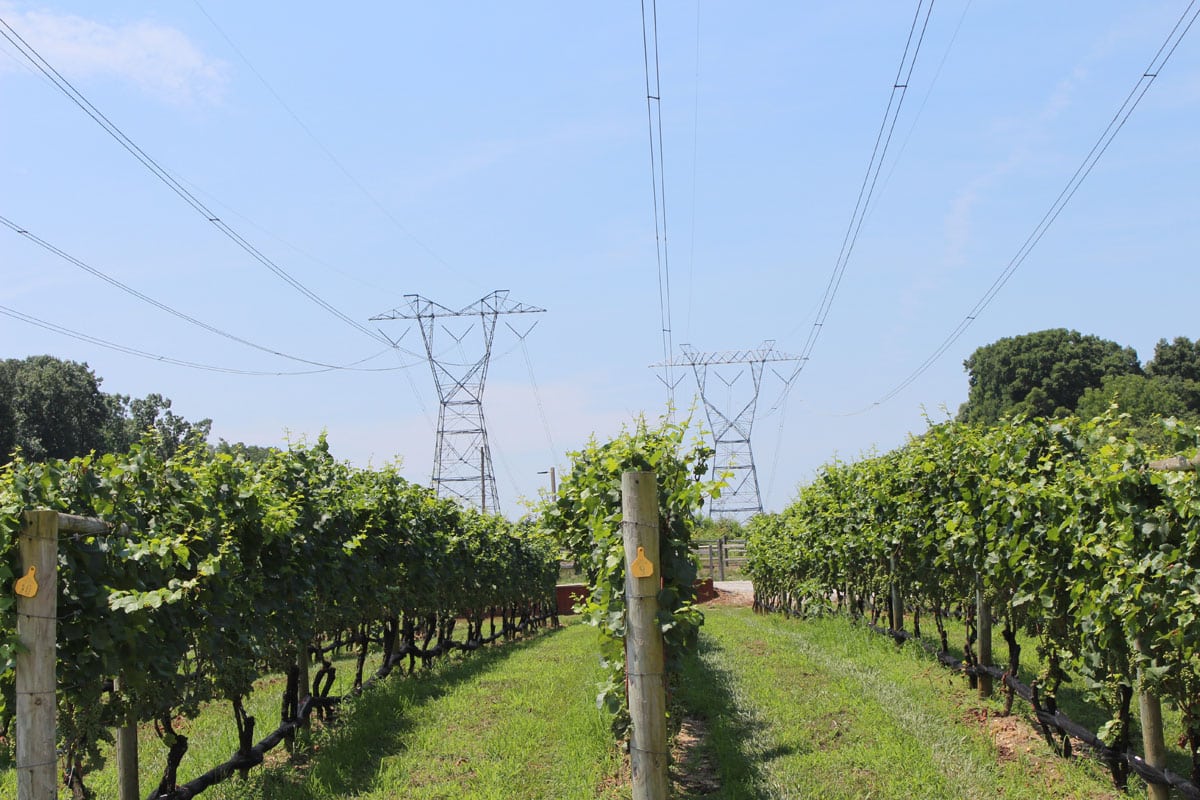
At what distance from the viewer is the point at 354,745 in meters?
8.16

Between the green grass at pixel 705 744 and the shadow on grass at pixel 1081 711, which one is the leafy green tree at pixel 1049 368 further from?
the green grass at pixel 705 744

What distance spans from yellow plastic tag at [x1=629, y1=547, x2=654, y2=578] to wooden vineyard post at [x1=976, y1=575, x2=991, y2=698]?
5.10 m

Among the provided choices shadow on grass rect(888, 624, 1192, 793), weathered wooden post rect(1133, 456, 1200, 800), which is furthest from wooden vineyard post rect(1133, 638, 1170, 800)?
shadow on grass rect(888, 624, 1192, 793)

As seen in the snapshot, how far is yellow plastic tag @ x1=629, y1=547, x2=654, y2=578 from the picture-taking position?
16.8ft

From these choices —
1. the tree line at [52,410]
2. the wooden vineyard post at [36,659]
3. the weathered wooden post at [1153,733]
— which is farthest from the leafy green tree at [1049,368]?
the wooden vineyard post at [36,659]

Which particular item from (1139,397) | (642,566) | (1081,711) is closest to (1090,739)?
(1081,711)

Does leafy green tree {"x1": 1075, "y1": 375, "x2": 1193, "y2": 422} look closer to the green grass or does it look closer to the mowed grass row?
the green grass

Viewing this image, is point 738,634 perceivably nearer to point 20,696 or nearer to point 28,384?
point 20,696

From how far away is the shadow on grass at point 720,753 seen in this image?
21.4 ft

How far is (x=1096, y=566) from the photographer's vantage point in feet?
20.1

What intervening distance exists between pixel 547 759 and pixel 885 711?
9.76 feet

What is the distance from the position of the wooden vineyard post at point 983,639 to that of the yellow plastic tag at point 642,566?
201 inches

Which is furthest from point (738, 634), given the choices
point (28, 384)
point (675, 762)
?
point (28, 384)

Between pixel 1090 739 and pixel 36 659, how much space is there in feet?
20.8
